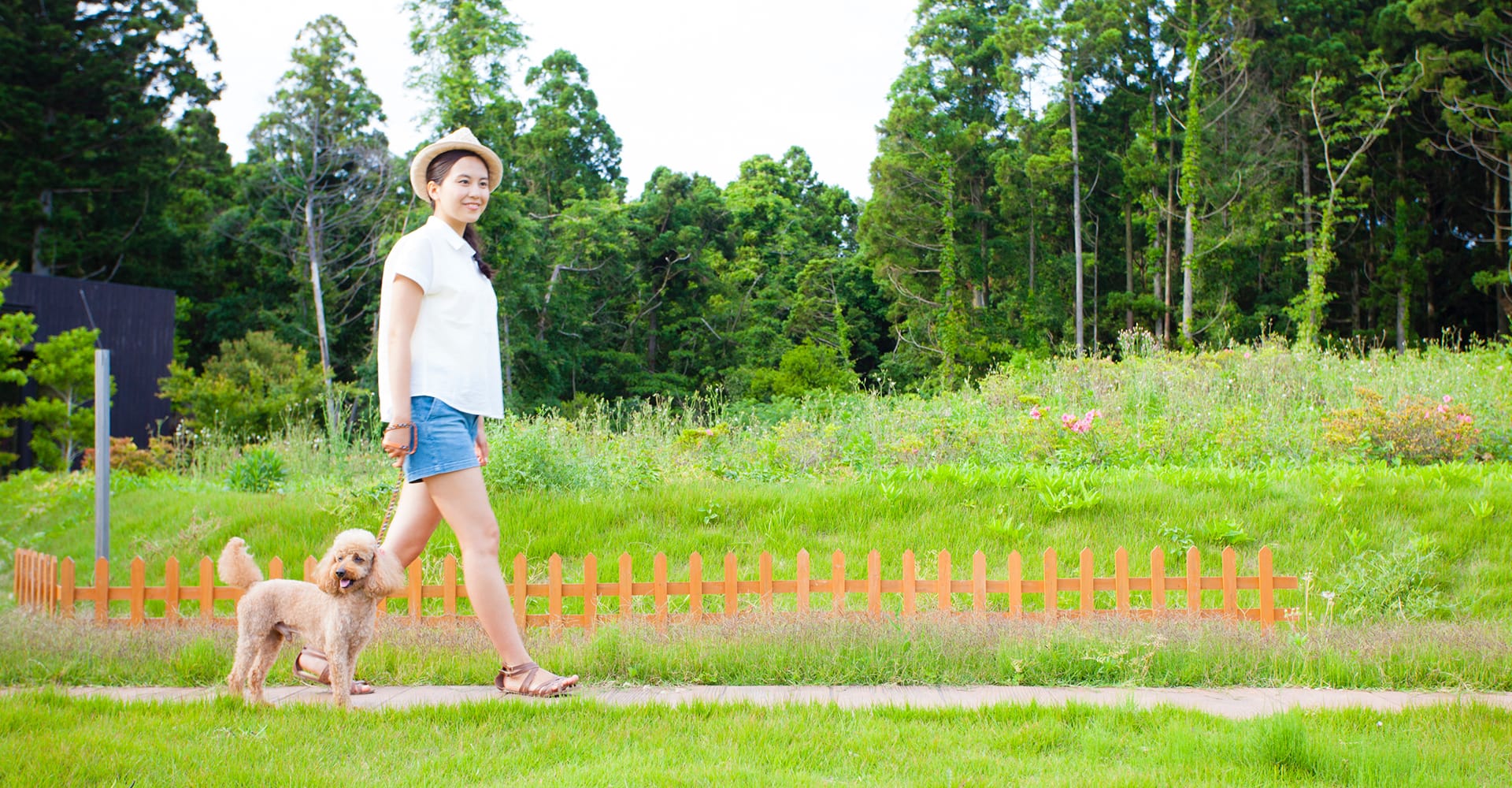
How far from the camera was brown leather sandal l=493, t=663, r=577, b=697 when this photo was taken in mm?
3410

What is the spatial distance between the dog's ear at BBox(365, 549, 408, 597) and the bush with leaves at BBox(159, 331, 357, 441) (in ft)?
39.4

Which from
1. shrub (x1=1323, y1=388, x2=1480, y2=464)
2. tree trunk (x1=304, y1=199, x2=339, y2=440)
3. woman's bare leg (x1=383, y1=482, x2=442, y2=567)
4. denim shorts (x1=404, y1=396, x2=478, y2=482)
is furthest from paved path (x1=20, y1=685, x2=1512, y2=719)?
tree trunk (x1=304, y1=199, x2=339, y2=440)

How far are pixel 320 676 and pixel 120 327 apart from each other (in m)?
19.8

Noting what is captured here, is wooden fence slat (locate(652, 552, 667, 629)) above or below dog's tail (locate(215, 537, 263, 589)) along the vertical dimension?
below

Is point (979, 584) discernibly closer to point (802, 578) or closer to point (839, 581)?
point (839, 581)

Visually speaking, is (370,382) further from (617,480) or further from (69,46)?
(617,480)

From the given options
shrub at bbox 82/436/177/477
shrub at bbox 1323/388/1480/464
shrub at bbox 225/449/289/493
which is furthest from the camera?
shrub at bbox 82/436/177/477

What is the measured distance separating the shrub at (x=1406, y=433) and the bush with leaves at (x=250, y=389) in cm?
1266

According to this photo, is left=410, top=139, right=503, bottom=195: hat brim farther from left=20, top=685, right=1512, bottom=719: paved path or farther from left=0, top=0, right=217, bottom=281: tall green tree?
left=0, top=0, right=217, bottom=281: tall green tree

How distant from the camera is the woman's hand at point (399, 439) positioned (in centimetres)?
318

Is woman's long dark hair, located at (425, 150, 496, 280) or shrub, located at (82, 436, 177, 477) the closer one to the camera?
woman's long dark hair, located at (425, 150, 496, 280)

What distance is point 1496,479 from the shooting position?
650 cm

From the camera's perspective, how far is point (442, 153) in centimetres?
355

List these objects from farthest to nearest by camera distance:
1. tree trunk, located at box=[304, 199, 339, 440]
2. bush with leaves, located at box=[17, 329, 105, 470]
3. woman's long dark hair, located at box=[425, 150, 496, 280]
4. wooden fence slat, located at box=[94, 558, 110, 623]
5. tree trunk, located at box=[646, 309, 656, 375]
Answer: tree trunk, located at box=[646, 309, 656, 375]
tree trunk, located at box=[304, 199, 339, 440]
bush with leaves, located at box=[17, 329, 105, 470]
wooden fence slat, located at box=[94, 558, 110, 623]
woman's long dark hair, located at box=[425, 150, 496, 280]
